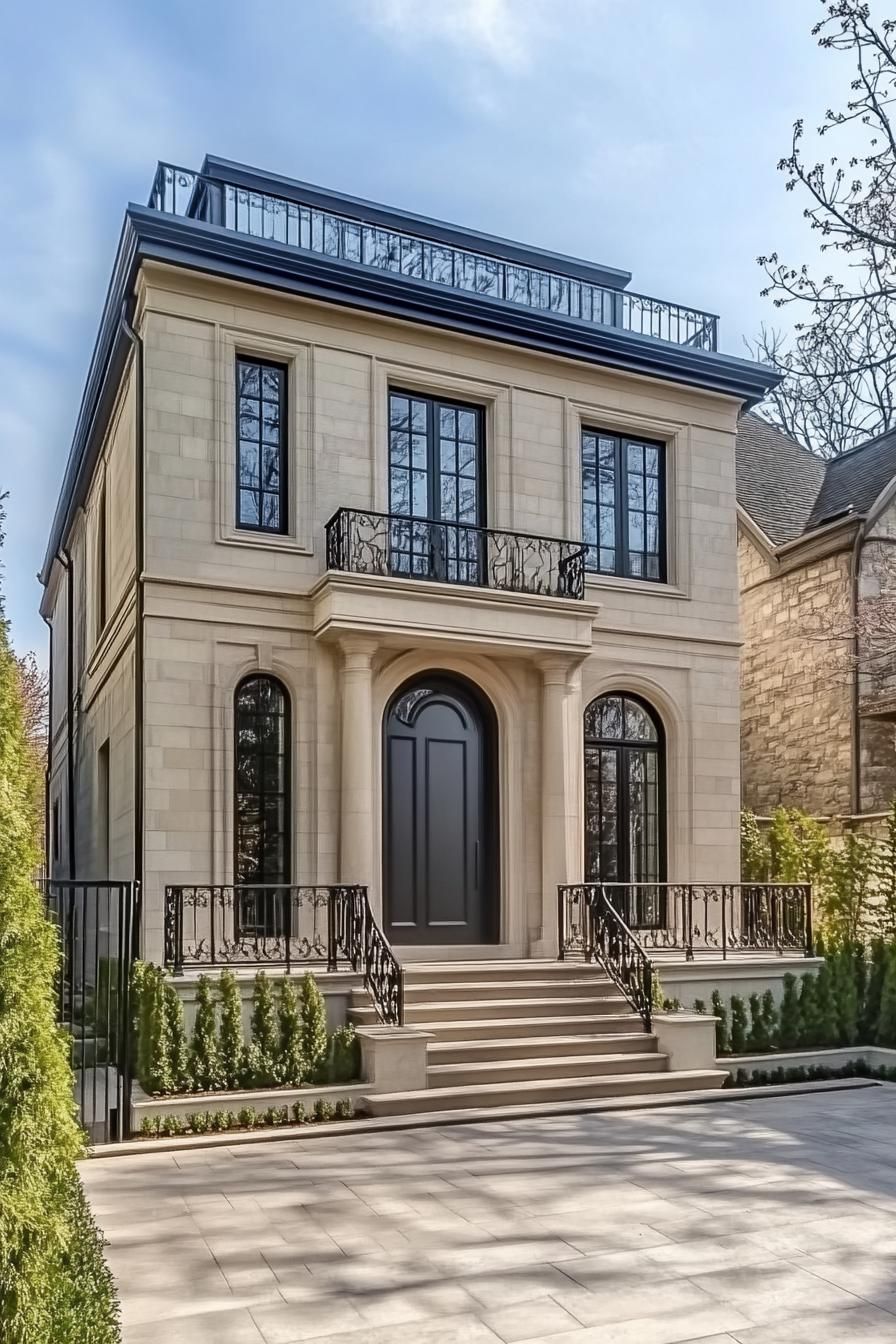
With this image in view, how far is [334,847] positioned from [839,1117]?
525cm

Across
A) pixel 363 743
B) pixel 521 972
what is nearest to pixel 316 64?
pixel 363 743

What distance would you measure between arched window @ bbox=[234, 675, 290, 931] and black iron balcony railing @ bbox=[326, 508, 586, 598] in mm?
1551

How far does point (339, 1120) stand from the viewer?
874 cm

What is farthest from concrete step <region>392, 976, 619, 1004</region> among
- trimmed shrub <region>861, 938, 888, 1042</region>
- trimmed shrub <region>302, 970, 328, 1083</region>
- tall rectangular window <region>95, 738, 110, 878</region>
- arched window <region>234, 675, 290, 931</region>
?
tall rectangular window <region>95, 738, 110, 878</region>

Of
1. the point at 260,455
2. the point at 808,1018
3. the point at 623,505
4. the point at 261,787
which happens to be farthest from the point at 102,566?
the point at 808,1018

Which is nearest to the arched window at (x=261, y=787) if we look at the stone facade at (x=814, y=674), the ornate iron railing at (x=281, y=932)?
the ornate iron railing at (x=281, y=932)

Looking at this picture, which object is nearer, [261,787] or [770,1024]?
[770,1024]

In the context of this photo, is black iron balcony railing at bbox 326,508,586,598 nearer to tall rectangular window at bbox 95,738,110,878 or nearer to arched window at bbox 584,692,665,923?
arched window at bbox 584,692,665,923

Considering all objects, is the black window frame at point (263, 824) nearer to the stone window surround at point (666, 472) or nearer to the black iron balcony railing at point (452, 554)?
the black iron balcony railing at point (452, 554)

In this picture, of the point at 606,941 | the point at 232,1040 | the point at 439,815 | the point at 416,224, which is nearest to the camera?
the point at 232,1040

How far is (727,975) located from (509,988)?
2483 mm

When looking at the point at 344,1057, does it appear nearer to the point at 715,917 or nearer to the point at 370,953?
the point at 370,953

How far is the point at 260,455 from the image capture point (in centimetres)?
1219

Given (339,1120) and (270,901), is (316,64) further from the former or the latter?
(339,1120)
